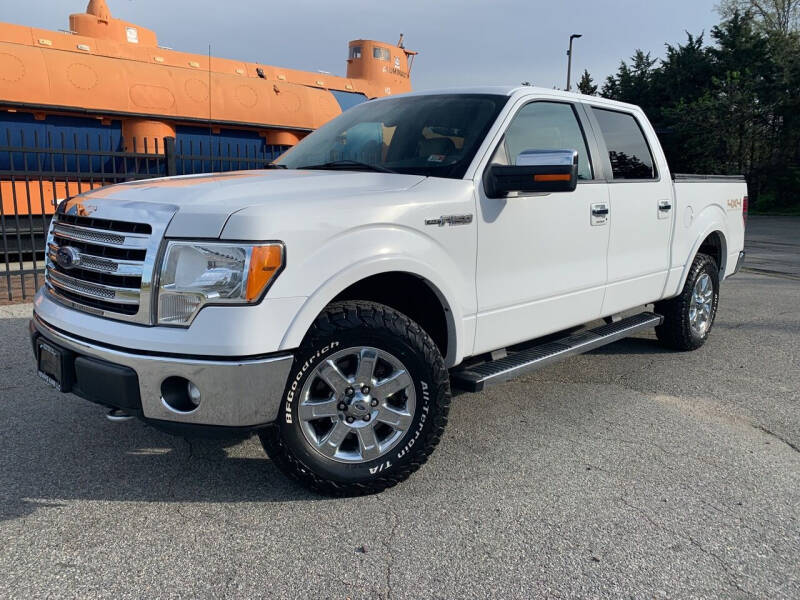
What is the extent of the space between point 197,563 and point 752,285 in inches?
363

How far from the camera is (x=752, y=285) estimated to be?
9594mm

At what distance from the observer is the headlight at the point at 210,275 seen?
2.57 metres

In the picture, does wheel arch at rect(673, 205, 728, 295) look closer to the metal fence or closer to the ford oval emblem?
the ford oval emblem

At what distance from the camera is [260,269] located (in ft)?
8.47

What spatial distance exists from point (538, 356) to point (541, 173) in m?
1.14

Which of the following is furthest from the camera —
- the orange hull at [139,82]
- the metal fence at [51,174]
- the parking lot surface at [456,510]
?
the orange hull at [139,82]

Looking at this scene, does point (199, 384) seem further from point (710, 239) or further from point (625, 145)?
point (710, 239)

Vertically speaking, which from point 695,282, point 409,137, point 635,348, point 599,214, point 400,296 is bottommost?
point 635,348

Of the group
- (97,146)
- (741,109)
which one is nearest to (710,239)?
(97,146)

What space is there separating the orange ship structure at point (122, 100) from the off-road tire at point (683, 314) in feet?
19.9

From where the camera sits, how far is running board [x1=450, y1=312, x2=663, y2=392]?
347cm

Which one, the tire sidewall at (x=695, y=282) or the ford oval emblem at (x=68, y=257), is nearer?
the ford oval emblem at (x=68, y=257)

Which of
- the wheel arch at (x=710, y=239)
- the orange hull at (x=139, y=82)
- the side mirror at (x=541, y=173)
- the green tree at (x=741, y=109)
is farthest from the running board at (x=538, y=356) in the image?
the green tree at (x=741, y=109)

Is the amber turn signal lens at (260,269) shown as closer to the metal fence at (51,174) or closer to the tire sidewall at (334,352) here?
the tire sidewall at (334,352)
